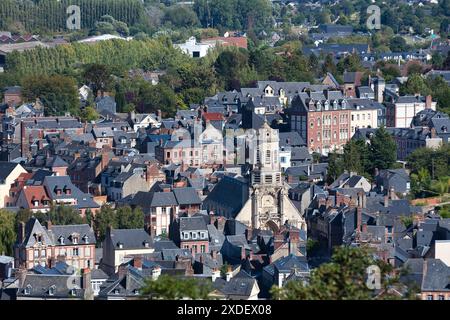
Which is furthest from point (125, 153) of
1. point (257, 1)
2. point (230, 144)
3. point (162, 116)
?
point (257, 1)

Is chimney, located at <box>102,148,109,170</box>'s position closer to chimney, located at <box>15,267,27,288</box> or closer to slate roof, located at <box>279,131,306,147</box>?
slate roof, located at <box>279,131,306,147</box>

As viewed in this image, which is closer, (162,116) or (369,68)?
(162,116)

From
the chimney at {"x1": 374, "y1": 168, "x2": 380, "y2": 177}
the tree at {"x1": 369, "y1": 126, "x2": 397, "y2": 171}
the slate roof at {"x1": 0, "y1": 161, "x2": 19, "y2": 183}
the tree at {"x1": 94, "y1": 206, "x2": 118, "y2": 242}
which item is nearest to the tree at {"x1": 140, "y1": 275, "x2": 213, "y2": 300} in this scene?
the tree at {"x1": 94, "y1": 206, "x2": 118, "y2": 242}

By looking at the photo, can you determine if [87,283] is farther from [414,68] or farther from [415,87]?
[414,68]

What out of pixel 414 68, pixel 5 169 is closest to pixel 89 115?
pixel 5 169

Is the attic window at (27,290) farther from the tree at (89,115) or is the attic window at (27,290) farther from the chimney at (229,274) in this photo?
the tree at (89,115)

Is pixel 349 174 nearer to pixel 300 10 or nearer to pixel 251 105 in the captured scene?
pixel 251 105

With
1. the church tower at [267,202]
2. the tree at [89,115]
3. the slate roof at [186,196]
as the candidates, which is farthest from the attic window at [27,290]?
the tree at [89,115]

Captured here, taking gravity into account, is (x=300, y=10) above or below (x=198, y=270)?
above
